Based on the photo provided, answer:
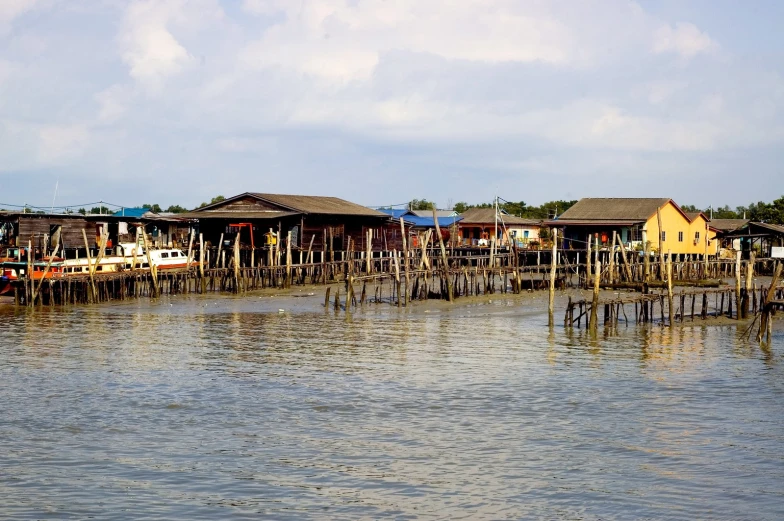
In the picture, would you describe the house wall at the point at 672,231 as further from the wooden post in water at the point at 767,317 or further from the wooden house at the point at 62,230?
the wooden post in water at the point at 767,317

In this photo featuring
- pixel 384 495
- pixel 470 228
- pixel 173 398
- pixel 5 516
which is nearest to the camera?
pixel 5 516

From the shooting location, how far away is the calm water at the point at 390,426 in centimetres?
1191

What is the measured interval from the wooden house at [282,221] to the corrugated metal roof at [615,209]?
1592 cm

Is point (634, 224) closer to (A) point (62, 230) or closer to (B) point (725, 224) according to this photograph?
(B) point (725, 224)

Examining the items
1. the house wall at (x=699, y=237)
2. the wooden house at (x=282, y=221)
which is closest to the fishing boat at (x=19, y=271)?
the wooden house at (x=282, y=221)

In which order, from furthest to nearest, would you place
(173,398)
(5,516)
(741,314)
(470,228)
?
(470,228) < (741,314) < (173,398) < (5,516)

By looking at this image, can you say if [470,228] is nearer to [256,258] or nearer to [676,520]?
[256,258]

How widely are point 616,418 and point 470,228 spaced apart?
58327mm

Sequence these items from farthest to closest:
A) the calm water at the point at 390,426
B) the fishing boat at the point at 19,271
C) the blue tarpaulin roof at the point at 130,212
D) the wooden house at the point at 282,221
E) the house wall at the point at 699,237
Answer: the house wall at the point at 699,237, the blue tarpaulin roof at the point at 130,212, the wooden house at the point at 282,221, the fishing boat at the point at 19,271, the calm water at the point at 390,426

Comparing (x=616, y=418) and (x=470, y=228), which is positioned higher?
(x=470, y=228)

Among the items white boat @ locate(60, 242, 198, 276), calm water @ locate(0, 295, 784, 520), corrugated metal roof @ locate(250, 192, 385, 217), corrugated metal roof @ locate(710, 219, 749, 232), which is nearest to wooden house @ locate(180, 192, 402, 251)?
corrugated metal roof @ locate(250, 192, 385, 217)

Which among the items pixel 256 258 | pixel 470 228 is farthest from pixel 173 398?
pixel 470 228

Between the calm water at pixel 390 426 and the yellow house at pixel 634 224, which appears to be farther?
the yellow house at pixel 634 224

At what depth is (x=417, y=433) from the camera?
603 inches
